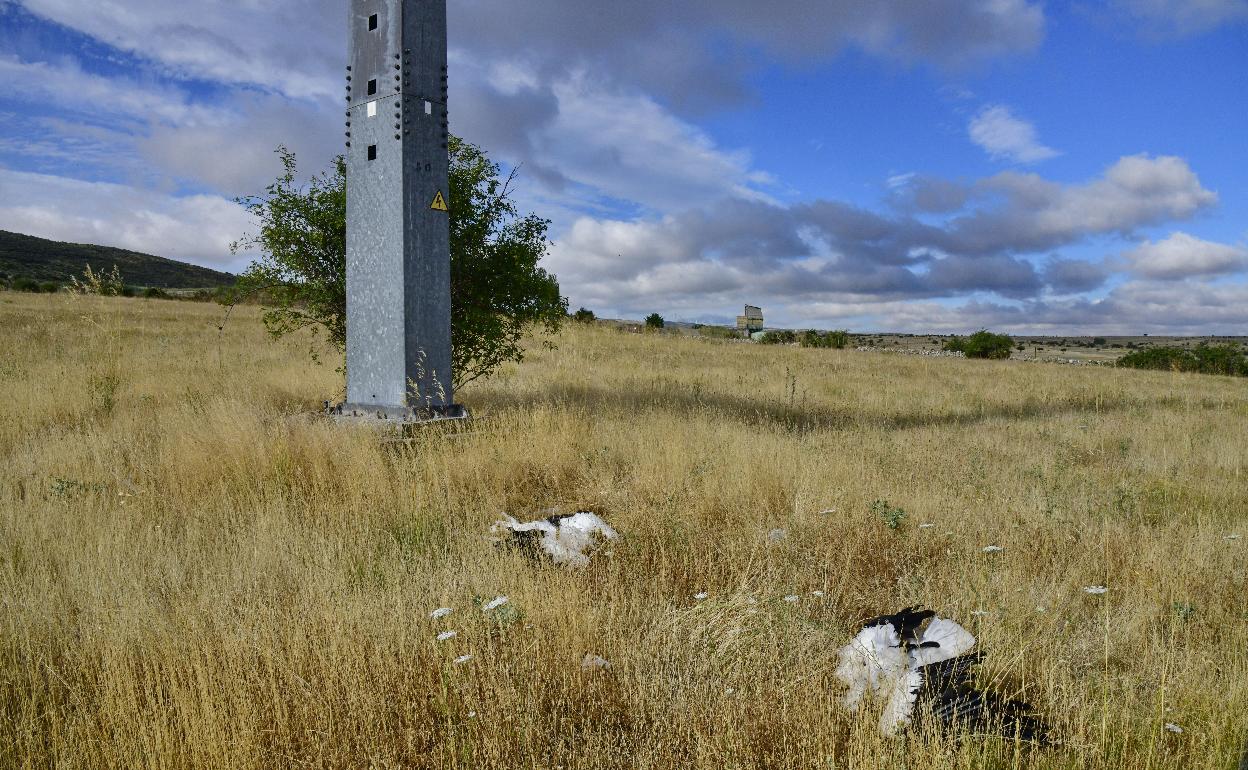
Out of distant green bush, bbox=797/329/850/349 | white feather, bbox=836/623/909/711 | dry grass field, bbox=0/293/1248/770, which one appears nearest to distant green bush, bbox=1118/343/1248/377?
distant green bush, bbox=797/329/850/349

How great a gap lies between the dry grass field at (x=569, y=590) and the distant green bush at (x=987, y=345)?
34262 mm

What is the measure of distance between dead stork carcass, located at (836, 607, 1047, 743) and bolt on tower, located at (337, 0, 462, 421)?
5.09 meters

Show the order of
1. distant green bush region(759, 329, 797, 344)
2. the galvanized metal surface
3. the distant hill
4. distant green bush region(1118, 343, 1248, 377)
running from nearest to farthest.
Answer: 1. the galvanized metal surface
2. distant green bush region(1118, 343, 1248, 377)
3. distant green bush region(759, 329, 797, 344)
4. the distant hill

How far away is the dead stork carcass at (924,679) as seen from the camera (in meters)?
2.62

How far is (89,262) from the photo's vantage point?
62344 millimetres

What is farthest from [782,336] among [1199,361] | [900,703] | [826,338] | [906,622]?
[900,703]

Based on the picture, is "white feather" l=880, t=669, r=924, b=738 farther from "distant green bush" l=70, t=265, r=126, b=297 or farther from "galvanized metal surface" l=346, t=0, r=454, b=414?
"distant green bush" l=70, t=265, r=126, b=297

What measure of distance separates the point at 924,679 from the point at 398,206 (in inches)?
242

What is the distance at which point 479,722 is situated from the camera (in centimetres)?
260

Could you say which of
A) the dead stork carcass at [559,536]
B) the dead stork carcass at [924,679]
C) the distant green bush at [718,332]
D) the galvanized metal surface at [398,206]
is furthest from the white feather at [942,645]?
the distant green bush at [718,332]

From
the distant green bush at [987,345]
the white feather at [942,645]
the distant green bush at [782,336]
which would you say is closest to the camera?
the white feather at [942,645]

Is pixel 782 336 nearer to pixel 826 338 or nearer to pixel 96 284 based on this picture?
pixel 826 338

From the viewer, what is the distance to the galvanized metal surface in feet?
22.6

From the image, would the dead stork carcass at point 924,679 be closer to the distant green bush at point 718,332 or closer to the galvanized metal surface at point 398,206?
the galvanized metal surface at point 398,206
